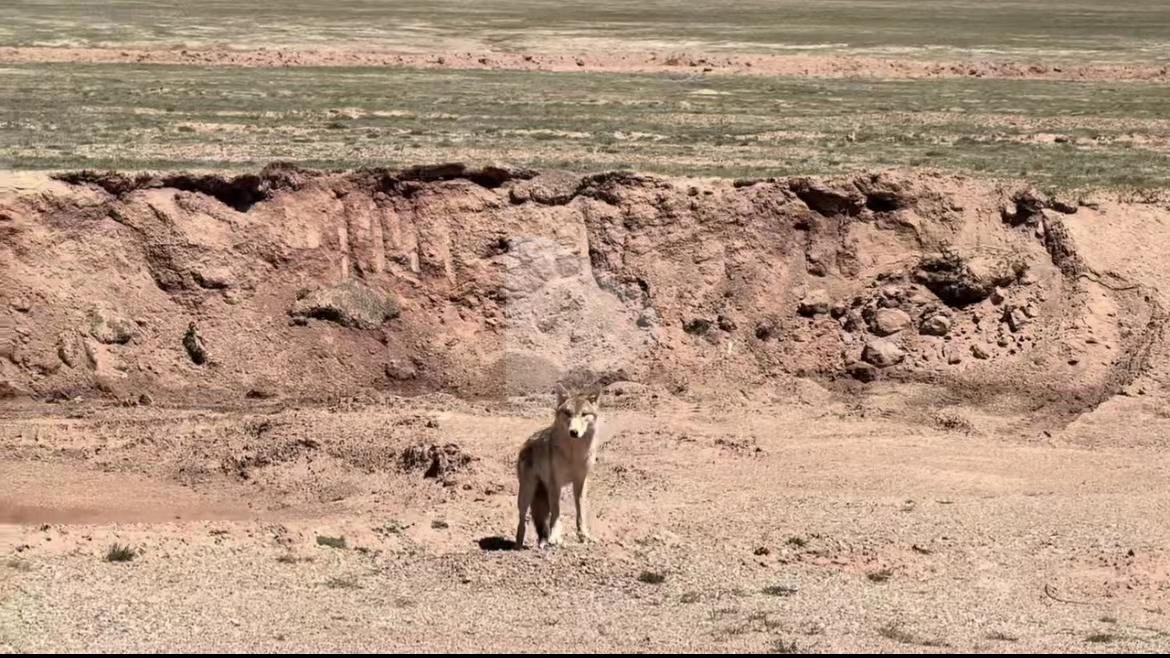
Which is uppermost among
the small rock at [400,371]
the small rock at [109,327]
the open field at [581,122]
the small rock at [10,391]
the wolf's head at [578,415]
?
the wolf's head at [578,415]

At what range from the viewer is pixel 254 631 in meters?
13.7

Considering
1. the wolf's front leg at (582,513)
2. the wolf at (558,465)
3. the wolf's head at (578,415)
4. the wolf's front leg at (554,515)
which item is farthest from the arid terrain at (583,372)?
the wolf's head at (578,415)

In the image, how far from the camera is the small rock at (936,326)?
82.6 ft

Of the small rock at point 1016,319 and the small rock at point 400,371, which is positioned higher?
the small rock at point 1016,319

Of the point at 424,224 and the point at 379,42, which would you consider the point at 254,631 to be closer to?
the point at 424,224

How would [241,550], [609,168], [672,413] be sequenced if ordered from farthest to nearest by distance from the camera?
[609,168] → [672,413] → [241,550]

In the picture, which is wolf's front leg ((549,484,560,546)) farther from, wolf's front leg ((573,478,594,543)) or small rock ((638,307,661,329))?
small rock ((638,307,661,329))

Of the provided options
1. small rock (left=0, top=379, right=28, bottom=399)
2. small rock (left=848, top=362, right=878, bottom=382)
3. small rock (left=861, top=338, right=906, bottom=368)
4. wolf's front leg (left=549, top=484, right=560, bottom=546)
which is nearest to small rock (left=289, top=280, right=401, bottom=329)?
small rock (left=0, top=379, right=28, bottom=399)

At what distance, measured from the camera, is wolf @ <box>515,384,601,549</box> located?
15375 millimetres

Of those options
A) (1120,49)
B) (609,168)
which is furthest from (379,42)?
(609,168)

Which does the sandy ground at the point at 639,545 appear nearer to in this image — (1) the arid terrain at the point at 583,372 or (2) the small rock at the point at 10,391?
(1) the arid terrain at the point at 583,372

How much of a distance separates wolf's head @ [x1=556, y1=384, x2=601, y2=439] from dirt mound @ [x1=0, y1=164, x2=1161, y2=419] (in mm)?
8710

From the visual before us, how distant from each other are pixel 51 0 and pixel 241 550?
61.1 metres

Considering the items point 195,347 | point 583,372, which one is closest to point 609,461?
point 583,372
